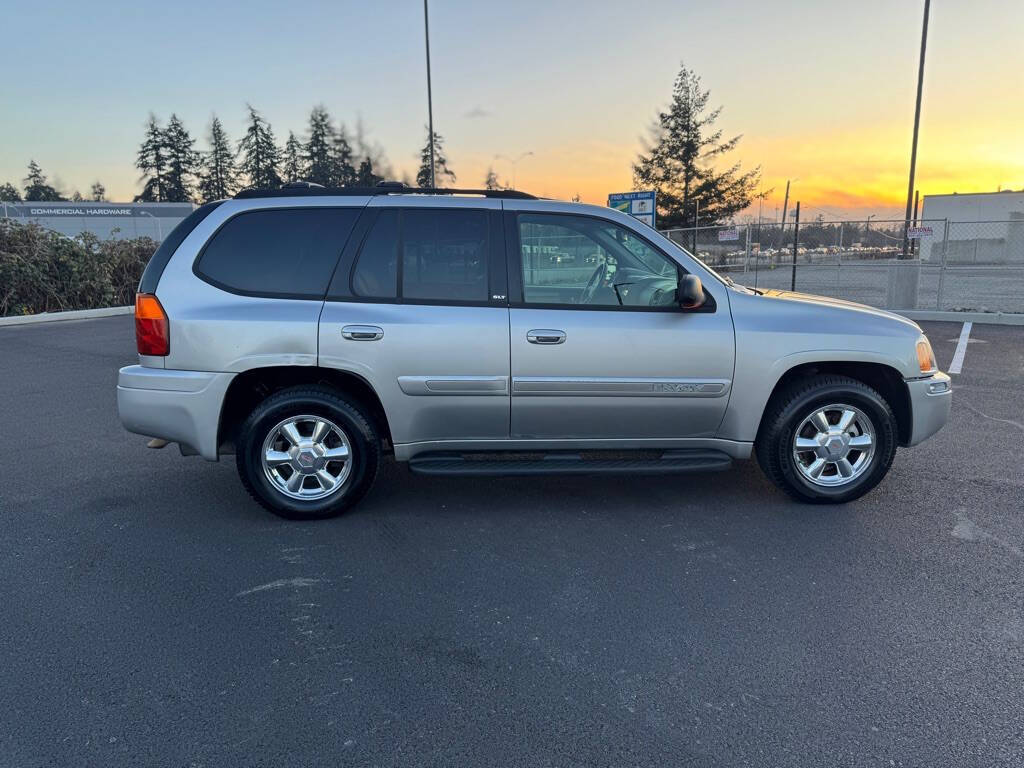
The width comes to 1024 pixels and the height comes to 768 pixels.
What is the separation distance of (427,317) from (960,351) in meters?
9.64

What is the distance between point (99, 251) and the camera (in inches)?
707

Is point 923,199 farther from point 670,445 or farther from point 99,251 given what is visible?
point 670,445

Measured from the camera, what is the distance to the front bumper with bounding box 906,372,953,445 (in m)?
4.42

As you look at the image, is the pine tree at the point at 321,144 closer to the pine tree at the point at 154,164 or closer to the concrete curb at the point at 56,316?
the pine tree at the point at 154,164

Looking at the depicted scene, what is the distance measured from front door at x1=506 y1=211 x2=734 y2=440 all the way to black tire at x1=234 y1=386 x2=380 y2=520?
0.94 m

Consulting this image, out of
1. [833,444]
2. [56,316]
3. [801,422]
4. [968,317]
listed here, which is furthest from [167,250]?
[968,317]

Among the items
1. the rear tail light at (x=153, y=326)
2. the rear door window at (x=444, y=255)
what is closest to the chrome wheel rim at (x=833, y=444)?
the rear door window at (x=444, y=255)

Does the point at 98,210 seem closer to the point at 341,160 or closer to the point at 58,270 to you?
the point at 341,160

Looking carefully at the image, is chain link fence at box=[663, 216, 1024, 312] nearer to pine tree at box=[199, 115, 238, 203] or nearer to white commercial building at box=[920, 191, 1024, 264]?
white commercial building at box=[920, 191, 1024, 264]

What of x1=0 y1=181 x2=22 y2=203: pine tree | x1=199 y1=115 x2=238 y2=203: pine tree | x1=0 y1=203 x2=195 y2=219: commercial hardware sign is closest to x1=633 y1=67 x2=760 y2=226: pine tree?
x1=0 y1=203 x2=195 y2=219: commercial hardware sign

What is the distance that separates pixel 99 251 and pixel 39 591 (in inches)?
682

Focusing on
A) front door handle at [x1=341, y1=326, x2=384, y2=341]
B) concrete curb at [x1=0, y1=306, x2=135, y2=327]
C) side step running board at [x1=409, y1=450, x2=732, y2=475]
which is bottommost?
side step running board at [x1=409, y1=450, x2=732, y2=475]

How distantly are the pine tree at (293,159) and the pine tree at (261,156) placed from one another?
133 centimetres

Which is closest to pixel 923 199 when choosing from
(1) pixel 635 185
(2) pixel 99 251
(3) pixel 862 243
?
(1) pixel 635 185
